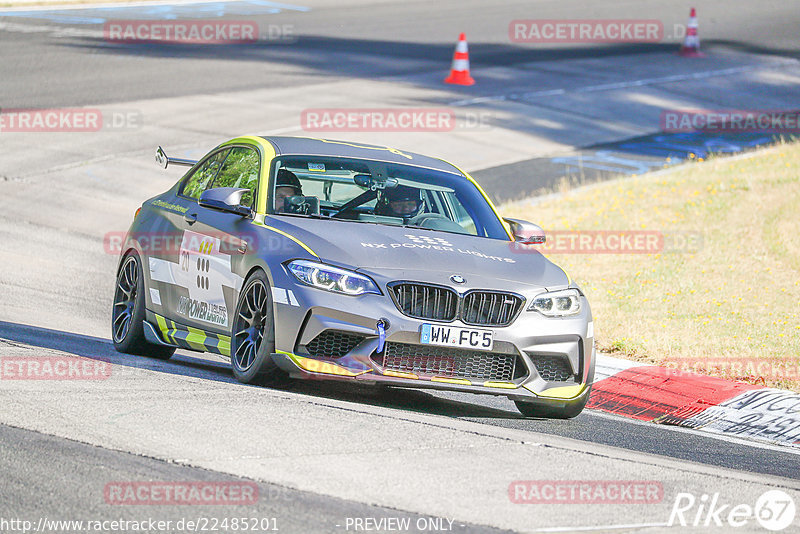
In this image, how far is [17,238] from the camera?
14938mm

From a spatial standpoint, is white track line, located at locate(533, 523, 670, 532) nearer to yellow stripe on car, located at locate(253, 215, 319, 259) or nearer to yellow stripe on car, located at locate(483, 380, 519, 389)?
yellow stripe on car, located at locate(483, 380, 519, 389)

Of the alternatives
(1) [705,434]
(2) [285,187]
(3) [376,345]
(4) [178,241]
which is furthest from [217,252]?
(1) [705,434]

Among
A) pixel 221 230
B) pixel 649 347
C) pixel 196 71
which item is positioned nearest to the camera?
pixel 221 230

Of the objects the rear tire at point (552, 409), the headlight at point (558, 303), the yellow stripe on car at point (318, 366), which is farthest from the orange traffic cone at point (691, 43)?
the yellow stripe on car at point (318, 366)

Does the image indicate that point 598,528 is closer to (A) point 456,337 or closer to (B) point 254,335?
(A) point 456,337

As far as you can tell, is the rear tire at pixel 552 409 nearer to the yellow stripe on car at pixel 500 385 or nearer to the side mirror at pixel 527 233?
the yellow stripe on car at pixel 500 385

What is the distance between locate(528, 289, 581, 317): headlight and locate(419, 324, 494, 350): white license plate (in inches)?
15.0

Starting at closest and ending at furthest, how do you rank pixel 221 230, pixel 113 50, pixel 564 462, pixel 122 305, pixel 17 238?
pixel 564 462 < pixel 221 230 < pixel 122 305 < pixel 17 238 < pixel 113 50

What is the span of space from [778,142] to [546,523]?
20.1 metres

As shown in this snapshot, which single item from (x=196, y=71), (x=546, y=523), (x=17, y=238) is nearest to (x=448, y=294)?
(x=546, y=523)

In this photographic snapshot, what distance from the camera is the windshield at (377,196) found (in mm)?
8680

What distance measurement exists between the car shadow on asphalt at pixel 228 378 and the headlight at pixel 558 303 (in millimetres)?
862

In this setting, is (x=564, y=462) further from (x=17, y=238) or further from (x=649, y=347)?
(x=17, y=238)

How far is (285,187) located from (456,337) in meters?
1.84
